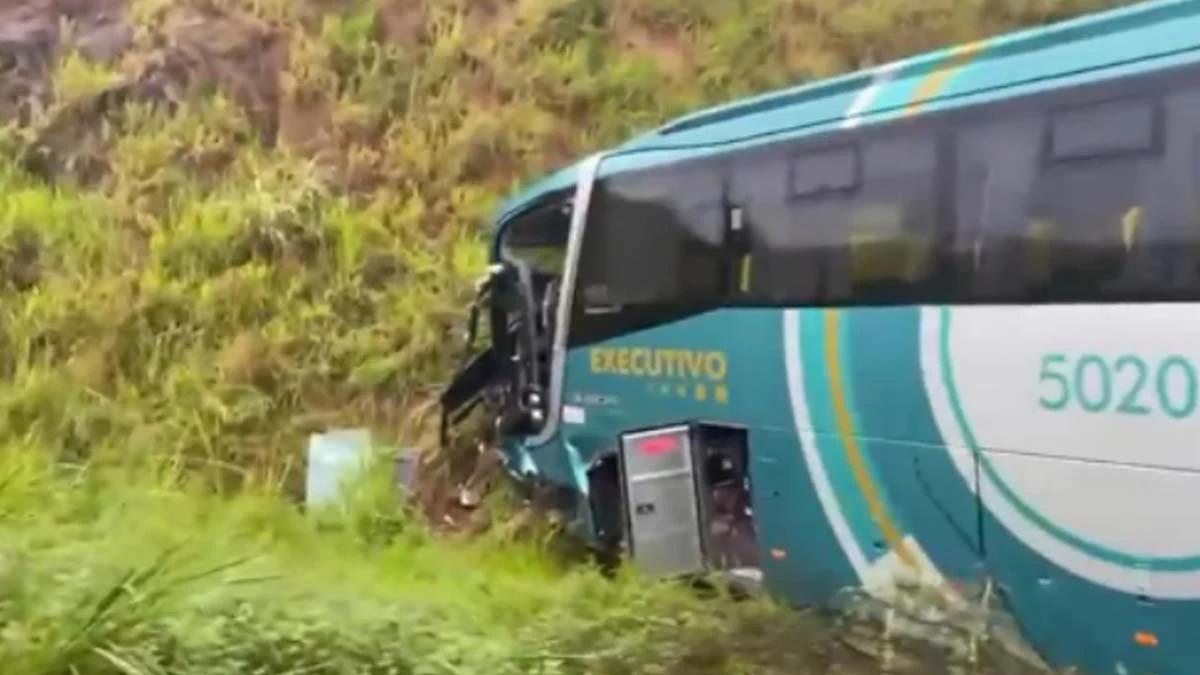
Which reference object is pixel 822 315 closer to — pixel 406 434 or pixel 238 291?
pixel 406 434

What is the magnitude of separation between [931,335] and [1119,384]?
97 cm

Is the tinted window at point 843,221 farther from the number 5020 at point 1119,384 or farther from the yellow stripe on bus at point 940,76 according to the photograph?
the number 5020 at point 1119,384

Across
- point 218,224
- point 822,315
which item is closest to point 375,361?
point 218,224

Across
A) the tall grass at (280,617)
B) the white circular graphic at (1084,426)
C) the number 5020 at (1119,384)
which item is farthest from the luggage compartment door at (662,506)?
the number 5020 at (1119,384)

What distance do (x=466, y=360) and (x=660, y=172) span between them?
3.00 metres

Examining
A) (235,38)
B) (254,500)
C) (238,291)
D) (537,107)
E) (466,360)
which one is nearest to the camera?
(254,500)

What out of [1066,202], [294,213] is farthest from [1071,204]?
[294,213]

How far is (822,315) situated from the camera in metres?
6.95

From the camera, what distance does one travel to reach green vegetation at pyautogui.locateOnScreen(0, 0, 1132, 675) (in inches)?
369

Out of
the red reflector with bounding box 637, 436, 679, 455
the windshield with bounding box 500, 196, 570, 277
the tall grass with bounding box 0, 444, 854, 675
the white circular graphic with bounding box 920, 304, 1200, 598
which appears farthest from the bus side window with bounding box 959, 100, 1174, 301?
the windshield with bounding box 500, 196, 570, 277

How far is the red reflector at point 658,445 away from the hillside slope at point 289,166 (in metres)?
2.94

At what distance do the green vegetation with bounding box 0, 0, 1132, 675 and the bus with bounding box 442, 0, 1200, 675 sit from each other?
110 centimetres

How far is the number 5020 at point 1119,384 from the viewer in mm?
5312

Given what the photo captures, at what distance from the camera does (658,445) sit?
8.12m
